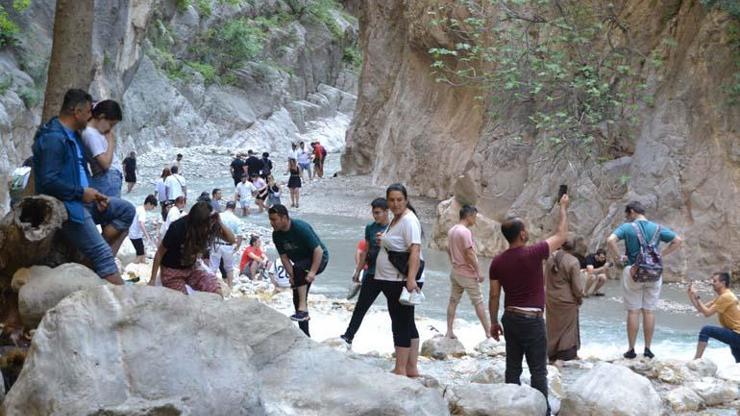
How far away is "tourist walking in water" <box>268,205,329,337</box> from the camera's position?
889 cm

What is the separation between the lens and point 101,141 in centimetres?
672

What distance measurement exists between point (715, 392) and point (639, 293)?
2056mm

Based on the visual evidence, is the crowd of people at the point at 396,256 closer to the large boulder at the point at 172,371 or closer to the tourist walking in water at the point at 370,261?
the tourist walking in water at the point at 370,261

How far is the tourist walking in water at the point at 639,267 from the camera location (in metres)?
9.72

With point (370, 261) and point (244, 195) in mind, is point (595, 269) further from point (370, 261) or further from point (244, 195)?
point (244, 195)

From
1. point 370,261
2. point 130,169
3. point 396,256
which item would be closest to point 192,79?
point 130,169

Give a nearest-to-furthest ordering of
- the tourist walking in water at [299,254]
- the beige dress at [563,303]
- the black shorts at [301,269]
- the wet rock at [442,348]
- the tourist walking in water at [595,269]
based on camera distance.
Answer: the tourist walking in water at [299,254] → the black shorts at [301,269] → the beige dress at [563,303] → the wet rock at [442,348] → the tourist walking in water at [595,269]

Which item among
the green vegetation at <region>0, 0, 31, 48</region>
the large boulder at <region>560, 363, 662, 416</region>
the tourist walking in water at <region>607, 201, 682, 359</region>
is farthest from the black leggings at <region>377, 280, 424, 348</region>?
the green vegetation at <region>0, 0, 31, 48</region>

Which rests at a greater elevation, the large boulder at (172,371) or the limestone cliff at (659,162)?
A: the limestone cliff at (659,162)

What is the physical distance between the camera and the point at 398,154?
28.5 metres

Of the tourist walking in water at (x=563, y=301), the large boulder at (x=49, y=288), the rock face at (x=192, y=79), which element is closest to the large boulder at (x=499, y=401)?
the large boulder at (x=49, y=288)

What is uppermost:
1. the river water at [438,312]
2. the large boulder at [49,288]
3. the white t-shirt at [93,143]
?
the white t-shirt at [93,143]

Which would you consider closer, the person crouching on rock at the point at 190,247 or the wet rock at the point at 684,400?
the person crouching on rock at the point at 190,247

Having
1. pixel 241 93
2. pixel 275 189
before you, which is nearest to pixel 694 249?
pixel 275 189
